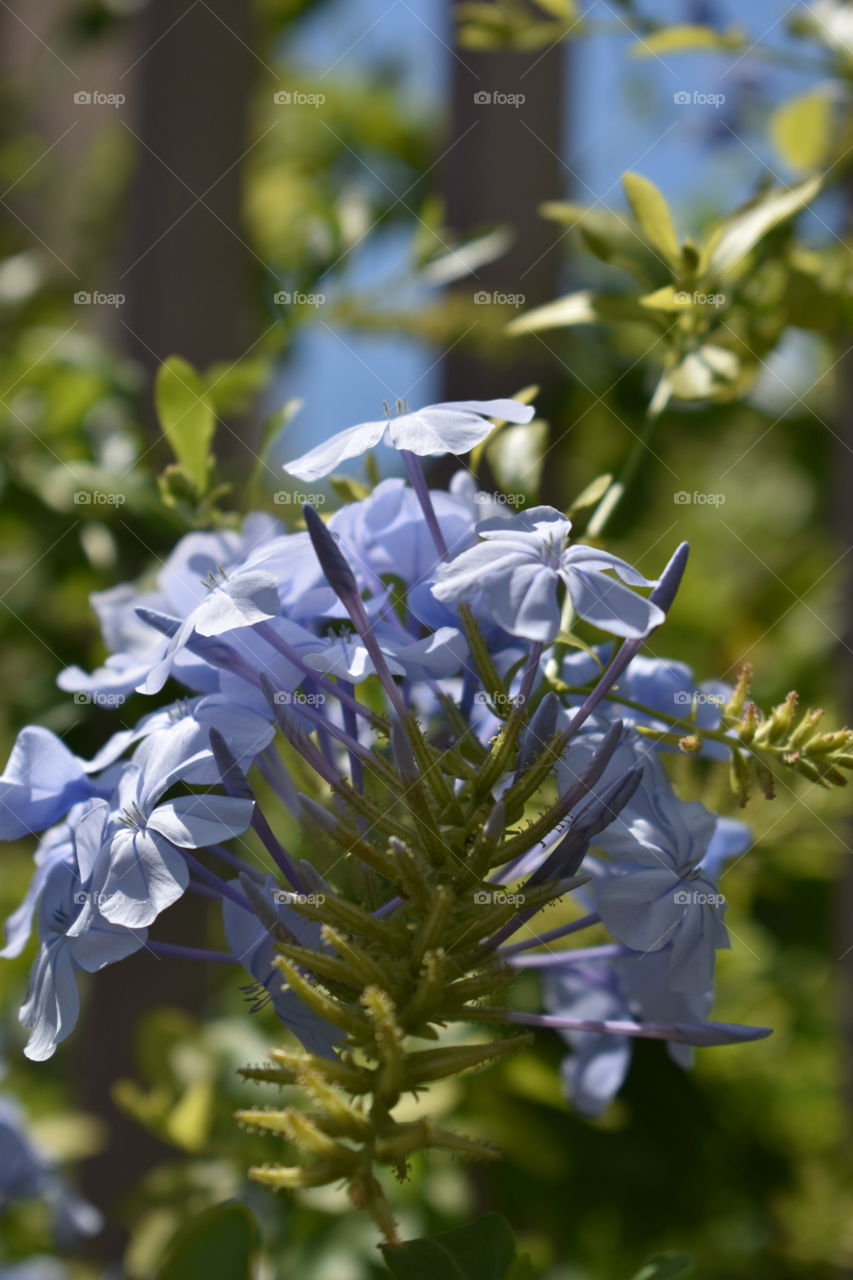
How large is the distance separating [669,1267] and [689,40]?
745 mm

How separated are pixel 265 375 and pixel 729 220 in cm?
35

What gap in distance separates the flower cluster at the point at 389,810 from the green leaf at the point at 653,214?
210mm

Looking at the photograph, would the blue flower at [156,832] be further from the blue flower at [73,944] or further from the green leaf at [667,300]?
the green leaf at [667,300]

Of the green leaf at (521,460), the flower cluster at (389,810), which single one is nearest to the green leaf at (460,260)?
the green leaf at (521,460)

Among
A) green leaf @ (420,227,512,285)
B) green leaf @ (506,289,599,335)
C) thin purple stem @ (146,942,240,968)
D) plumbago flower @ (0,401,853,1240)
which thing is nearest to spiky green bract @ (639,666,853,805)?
plumbago flower @ (0,401,853,1240)

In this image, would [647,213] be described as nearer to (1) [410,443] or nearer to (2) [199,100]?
(1) [410,443]

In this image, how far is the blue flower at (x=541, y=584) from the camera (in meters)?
0.45

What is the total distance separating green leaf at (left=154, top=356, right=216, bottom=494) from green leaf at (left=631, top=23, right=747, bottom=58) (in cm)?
39

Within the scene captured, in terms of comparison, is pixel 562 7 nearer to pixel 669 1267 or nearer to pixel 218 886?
pixel 218 886

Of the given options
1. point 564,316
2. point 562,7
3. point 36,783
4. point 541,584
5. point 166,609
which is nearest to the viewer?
point 541,584

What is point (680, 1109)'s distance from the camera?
1115 mm

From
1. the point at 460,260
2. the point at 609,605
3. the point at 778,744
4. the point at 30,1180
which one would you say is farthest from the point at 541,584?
the point at 30,1180

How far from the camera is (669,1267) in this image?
511mm

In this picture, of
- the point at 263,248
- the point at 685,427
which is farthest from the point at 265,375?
the point at 263,248
